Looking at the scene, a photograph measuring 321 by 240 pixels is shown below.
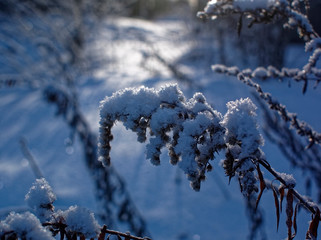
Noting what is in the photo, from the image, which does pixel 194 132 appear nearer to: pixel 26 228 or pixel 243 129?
pixel 243 129

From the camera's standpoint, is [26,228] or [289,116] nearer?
[26,228]

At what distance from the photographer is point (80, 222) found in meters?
0.83

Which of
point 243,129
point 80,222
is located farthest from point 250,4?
point 80,222

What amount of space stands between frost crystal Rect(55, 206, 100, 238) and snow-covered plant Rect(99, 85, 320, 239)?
0.51 ft

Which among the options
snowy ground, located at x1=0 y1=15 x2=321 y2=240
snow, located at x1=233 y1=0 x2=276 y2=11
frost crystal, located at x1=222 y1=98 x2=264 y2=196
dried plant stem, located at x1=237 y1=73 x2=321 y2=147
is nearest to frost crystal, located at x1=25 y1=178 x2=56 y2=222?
frost crystal, located at x1=222 y1=98 x2=264 y2=196

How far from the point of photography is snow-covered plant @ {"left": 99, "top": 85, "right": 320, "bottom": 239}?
0.79m

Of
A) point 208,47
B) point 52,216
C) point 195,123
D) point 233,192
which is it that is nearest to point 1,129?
point 233,192

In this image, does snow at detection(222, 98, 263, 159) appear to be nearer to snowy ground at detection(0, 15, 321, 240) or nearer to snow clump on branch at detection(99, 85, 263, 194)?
snow clump on branch at detection(99, 85, 263, 194)

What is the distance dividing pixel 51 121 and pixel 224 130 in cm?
345

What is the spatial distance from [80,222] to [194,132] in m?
0.40

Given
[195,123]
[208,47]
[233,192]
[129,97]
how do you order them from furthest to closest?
[208,47] → [233,192] → [129,97] → [195,123]

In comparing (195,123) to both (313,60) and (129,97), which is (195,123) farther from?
(313,60)

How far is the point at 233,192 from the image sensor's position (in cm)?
258

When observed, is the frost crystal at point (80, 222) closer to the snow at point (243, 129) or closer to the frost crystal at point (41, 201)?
the frost crystal at point (41, 201)
